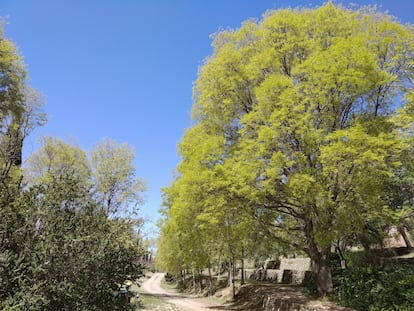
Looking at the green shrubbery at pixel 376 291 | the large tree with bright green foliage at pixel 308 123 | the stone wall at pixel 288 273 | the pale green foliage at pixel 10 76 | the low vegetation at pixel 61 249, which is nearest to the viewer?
the low vegetation at pixel 61 249

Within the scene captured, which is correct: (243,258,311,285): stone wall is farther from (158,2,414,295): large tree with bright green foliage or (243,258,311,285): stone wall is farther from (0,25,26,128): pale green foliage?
(0,25,26,128): pale green foliage

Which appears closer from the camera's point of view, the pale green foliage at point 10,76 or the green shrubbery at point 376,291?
the green shrubbery at point 376,291

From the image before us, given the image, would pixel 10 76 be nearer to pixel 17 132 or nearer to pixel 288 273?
pixel 17 132

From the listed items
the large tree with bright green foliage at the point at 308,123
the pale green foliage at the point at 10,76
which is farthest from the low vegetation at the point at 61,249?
the pale green foliage at the point at 10,76

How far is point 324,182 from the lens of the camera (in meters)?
10.7

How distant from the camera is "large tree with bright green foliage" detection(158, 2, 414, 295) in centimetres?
1017

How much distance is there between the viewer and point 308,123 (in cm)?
1052

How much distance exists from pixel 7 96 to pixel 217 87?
27.5 feet

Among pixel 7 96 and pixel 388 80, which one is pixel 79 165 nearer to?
pixel 7 96

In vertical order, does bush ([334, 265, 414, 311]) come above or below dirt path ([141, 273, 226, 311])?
above

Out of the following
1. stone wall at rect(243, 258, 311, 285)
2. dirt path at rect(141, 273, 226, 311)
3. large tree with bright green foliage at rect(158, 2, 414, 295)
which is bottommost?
dirt path at rect(141, 273, 226, 311)

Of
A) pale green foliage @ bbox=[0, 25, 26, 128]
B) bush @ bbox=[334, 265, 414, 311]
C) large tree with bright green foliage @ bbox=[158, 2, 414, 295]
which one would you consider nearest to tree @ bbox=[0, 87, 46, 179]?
pale green foliage @ bbox=[0, 25, 26, 128]

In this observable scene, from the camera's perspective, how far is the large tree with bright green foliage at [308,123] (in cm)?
1017

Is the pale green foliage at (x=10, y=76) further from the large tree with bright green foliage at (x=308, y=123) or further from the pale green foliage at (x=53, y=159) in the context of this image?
the pale green foliage at (x=53, y=159)
